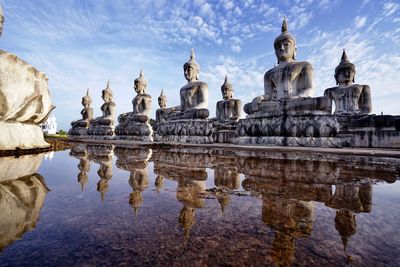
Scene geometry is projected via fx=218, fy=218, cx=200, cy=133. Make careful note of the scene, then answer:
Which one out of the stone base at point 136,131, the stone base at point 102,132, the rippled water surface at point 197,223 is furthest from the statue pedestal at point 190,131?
the rippled water surface at point 197,223

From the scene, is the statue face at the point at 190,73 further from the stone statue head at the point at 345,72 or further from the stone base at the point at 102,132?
the stone statue head at the point at 345,72

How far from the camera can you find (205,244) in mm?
723

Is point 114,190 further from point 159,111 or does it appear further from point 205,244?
point 159,111

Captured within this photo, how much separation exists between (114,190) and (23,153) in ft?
7.65

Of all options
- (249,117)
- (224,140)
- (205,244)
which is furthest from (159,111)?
(205,244)

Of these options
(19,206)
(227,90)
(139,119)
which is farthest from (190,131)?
(227,90)

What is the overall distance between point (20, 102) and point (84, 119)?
43.5ft

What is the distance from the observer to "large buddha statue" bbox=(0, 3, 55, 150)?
9.05 feet

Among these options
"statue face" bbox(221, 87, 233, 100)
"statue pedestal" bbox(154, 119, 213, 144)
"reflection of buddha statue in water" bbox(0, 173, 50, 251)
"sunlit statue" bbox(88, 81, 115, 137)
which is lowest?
"reflection of buddha statue in water" bbox(0, 173, 50, 251)

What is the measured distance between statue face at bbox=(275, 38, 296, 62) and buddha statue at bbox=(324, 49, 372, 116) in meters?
3.21

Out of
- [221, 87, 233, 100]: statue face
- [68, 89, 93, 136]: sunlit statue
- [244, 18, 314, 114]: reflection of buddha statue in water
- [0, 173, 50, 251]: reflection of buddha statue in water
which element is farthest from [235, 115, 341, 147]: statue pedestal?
[68, 89, 93, 136]: sunlit statue

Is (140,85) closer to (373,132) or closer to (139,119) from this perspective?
(139,119)

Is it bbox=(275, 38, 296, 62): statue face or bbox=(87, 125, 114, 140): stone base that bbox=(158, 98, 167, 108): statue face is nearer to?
bbox=(87, 125, 114, 140): stone base

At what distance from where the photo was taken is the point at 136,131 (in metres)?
10.4
